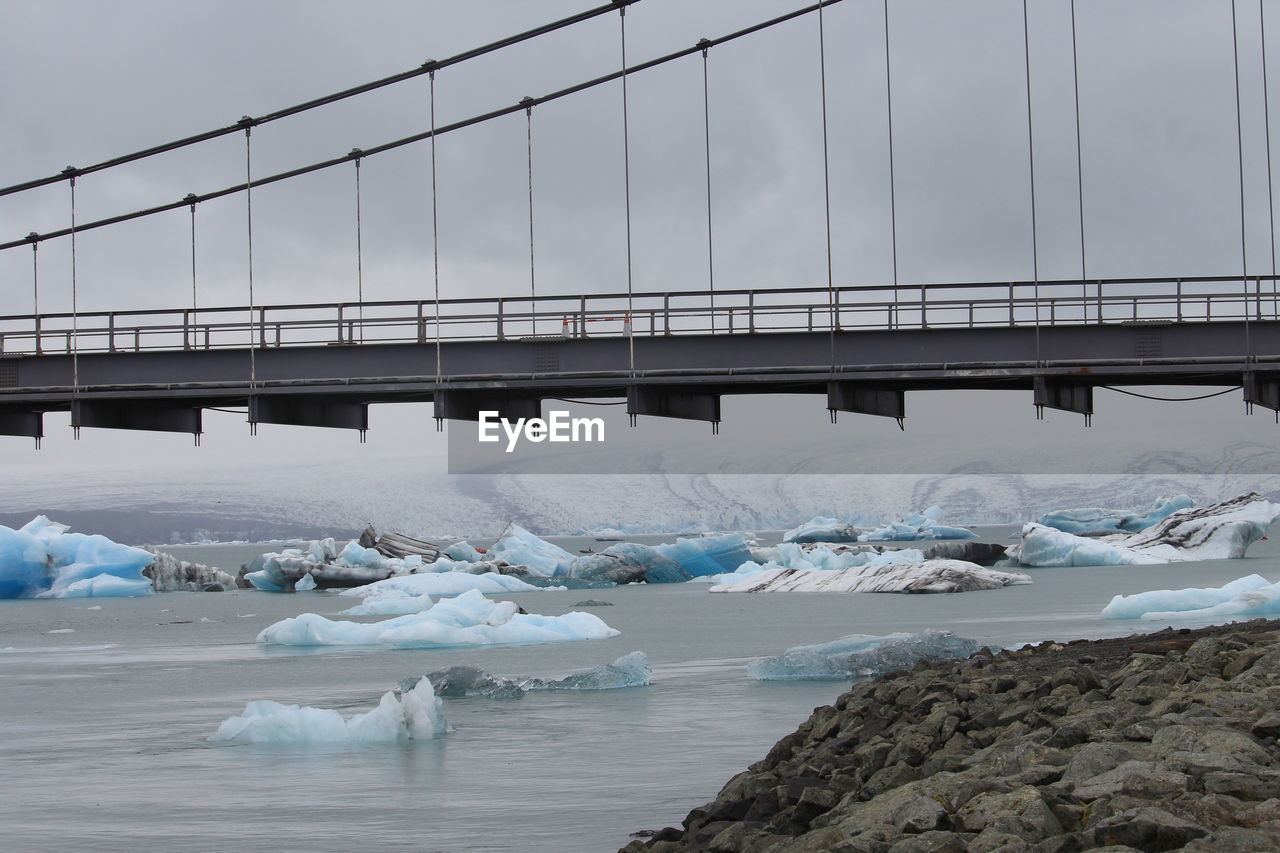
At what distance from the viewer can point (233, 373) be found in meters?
34.0

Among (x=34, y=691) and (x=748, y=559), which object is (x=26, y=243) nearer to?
(x=34, y=691)

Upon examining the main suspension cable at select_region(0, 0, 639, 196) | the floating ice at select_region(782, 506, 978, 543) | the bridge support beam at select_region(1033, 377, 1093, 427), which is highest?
the main suspension cable at select_region(0, 0, 639, 196)

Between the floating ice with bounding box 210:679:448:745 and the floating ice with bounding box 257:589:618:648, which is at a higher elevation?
the floating ice with bounding box 210:679:448:745

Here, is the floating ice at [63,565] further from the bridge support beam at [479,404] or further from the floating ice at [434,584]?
the bridge support beam at [479,404]

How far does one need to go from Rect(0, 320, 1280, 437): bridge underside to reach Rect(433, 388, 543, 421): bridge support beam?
36 millimetres

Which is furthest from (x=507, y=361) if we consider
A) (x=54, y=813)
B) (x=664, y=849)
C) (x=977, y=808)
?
(x=977, y=808)

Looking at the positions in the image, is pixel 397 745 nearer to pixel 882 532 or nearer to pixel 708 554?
pixel 708 554

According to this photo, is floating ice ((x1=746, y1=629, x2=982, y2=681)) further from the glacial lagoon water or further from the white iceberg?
the white iceberg

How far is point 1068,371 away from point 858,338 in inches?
161

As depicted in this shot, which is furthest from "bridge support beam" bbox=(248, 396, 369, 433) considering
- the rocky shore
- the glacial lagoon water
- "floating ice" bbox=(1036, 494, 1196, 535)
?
"floating ice" bbox=(1036, 494, 1196, 535)

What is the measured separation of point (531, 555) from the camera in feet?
181

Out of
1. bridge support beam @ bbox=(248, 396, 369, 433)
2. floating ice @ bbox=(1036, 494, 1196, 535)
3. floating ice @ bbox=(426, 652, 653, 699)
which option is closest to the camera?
floating ice @ bbox=(426, 652, 653, 699)

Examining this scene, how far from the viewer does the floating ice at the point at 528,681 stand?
62.8 feet

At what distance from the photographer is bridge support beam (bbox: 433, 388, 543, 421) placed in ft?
107
